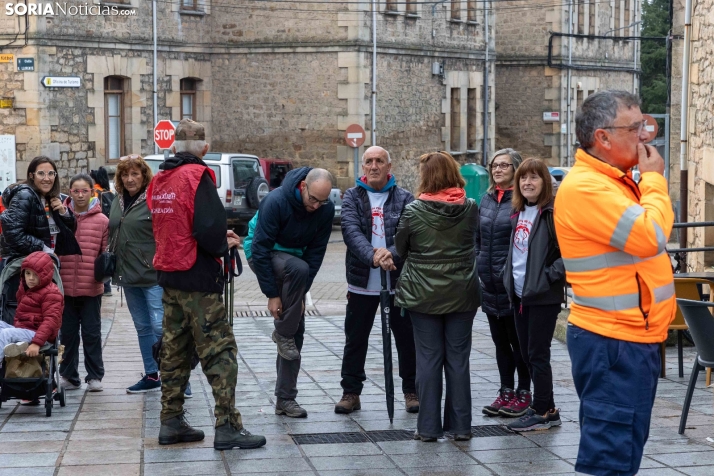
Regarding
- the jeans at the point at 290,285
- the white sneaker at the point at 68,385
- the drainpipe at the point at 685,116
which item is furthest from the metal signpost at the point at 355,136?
the jeans at the point at 290,285

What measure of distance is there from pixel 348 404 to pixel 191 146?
6.66ft

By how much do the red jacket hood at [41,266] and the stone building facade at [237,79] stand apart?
20532mm

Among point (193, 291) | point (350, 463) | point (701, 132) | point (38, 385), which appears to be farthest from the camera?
point (701, 132)

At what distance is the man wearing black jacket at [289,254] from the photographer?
7523 mm

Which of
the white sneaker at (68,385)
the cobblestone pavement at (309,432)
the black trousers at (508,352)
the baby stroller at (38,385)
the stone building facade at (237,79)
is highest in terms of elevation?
the stone building facade at (237,79)

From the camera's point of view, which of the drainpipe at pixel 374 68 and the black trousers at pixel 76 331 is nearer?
the black trousers at pixel 76 331

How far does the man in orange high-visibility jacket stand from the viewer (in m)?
4.48

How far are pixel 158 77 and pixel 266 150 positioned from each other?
3.68m

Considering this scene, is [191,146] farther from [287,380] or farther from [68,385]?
[68,385]

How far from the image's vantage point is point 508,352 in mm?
7840

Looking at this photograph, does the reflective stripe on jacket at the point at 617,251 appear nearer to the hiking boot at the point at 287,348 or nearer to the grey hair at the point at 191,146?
the grey hair at the point at 191,146

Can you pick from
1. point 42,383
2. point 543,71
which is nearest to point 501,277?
point 42,383

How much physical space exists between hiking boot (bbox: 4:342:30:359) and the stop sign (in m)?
16.9

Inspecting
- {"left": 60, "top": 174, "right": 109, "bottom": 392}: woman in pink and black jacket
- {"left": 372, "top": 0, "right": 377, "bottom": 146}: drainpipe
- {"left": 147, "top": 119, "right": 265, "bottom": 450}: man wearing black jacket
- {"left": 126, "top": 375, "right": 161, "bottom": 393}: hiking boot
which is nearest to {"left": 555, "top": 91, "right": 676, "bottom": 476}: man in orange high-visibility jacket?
{"left": 147, "top": 119, "right": 265, "bottom": 450}: man wearing black jacket
